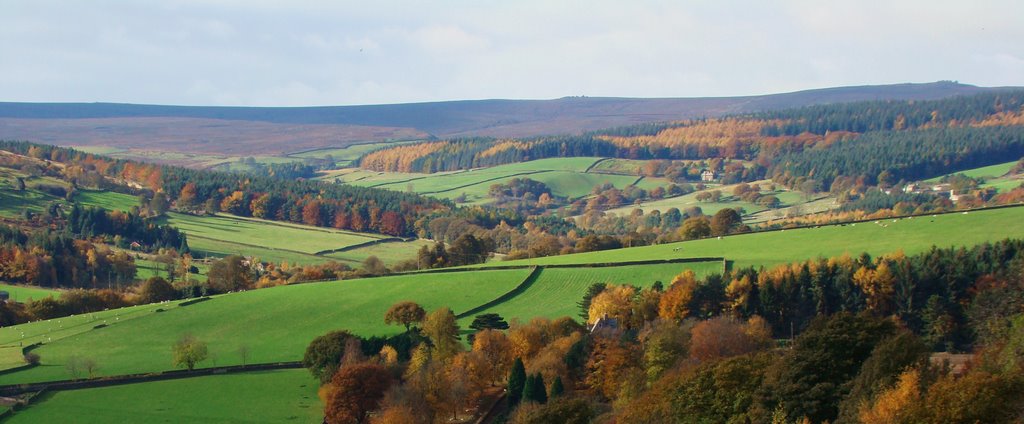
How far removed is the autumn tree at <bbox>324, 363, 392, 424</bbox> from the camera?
5909cm

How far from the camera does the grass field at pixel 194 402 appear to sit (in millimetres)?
58469

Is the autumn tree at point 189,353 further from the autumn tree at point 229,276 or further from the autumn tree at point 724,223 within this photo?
the autumn tree at point 724,223

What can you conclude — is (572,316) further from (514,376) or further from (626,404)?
(626,404)

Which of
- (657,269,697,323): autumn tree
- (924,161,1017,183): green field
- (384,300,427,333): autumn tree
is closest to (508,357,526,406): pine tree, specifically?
(657,269,697,323): autumn tree

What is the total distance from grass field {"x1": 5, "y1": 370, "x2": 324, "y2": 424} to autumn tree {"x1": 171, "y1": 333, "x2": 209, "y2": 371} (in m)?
2.25

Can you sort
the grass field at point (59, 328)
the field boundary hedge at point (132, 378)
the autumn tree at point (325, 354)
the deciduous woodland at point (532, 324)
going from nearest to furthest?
the deciduous woodland at point (532, 324) < the field boundary hedge at point (132, 378) < the autumn tree at point (325, 354) < the grass field at point (59, 328)

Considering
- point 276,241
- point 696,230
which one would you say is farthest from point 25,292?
point 696,230

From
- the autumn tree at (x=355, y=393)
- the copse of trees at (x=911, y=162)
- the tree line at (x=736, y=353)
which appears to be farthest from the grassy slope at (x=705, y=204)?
the autumn tree at (x=355, y=393)

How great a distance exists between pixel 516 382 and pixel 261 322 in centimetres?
2784

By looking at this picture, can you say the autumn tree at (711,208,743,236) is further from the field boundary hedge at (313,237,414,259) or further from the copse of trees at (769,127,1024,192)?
the copse of trees at (769,127,1024,192)

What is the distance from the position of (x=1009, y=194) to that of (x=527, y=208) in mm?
78882

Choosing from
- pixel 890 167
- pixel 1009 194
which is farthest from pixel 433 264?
pixel 890 167

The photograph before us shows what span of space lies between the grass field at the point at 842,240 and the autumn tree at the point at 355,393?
1359 inches

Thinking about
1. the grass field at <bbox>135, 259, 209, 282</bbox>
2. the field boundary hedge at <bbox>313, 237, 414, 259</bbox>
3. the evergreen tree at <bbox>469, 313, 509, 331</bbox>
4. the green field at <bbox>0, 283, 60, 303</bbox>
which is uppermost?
the evergreen tree at <bbox>469, 313, 509, 331</bbox>
